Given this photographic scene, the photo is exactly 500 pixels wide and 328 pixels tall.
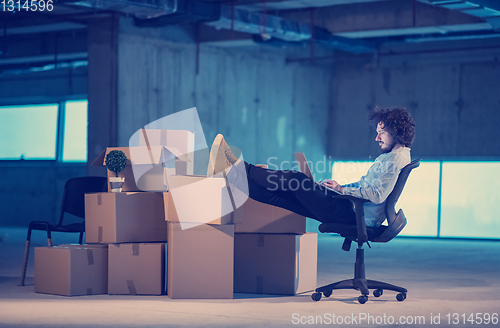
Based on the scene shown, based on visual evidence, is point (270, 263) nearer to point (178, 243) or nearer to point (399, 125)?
point (178, 243)

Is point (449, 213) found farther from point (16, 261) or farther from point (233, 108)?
point (16, 261)

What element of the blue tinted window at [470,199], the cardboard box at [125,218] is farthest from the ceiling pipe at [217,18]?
the blue tinted window at [470,199]

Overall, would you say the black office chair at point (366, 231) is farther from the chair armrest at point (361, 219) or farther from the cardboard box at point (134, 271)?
A: the cardboard box at point (134, 271)

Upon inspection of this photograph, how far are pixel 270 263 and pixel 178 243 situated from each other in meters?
0.67

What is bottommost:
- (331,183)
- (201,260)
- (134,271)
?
(134,271)

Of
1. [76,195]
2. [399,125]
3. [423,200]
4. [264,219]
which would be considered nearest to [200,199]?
[264,219]

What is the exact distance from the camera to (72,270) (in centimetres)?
372

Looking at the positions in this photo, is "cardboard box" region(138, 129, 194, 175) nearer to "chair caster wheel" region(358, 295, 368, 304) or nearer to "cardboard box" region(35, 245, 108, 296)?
"cardboard box" region(35, 245, 108, 296)

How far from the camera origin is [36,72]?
10430 millimetres

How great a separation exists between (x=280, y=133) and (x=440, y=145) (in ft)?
8.38

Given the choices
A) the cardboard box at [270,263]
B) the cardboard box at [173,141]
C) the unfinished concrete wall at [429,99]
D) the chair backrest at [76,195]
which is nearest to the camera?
the cardboard box at [270,263]

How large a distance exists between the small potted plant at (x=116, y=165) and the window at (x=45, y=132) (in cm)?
637

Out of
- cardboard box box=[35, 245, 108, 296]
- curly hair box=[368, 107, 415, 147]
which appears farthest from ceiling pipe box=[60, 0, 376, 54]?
curly hair box=[368, 107, 415, 147]

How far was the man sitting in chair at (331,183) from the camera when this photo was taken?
11.5 feet
